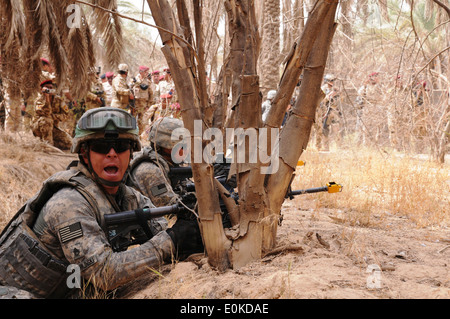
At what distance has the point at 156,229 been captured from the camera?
9.61ft

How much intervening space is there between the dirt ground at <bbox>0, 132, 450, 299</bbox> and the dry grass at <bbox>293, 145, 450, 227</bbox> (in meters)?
1.17

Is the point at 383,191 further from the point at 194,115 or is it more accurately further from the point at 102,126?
the point at 102,126

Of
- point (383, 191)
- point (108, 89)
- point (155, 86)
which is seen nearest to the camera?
point (383, 191)

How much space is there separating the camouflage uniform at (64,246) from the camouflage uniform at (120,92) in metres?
8.29

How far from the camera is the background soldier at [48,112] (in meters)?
7.77

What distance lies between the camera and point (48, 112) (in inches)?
311

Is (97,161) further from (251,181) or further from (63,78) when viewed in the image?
(63,78)

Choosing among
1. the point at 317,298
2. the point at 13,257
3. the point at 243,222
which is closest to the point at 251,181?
the point at 243,222

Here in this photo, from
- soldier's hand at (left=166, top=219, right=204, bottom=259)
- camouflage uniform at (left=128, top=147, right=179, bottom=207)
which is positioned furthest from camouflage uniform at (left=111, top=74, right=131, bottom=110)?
soldier's hand at (left=166, top=219, right=204, bottom=259)

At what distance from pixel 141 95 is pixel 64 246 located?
9234 mm

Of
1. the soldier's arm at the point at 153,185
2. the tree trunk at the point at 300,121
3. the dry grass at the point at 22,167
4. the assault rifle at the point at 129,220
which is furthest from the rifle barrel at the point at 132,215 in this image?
the dry grass at the point at 22,167

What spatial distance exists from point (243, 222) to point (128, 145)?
92cm

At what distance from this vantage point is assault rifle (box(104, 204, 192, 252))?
7.68 feet

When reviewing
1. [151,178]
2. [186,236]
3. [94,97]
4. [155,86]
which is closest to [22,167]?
[151,178]
